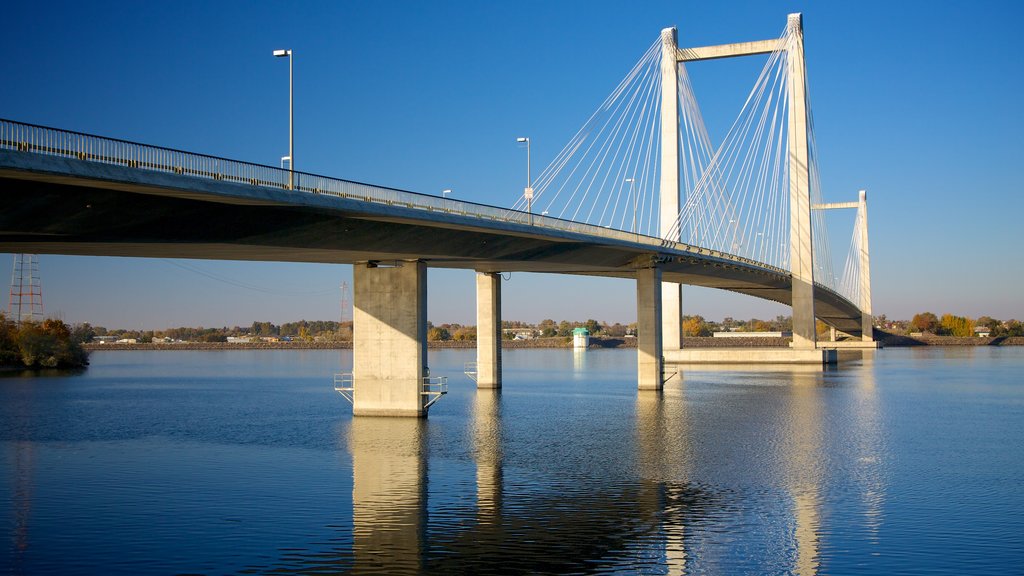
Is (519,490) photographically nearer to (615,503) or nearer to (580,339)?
(615,503)

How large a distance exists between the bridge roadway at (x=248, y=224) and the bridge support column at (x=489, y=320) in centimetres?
423

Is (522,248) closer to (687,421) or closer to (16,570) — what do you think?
(687,421)

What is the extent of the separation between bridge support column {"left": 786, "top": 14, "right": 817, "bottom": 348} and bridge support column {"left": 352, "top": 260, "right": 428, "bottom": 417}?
180 feet

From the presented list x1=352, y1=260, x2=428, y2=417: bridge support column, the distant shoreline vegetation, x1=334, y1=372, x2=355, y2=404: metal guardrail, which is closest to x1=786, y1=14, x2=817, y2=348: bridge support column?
x1=334, y1=372, x2=355, y2=404: metal guardrail

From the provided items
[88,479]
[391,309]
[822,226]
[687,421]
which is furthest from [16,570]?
[822,226]

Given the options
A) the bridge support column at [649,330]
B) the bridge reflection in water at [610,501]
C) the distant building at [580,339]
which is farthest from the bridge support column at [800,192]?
the distant building at [580,339]

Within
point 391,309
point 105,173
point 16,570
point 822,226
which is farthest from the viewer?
point 822,226

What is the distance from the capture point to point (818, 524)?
20.4m

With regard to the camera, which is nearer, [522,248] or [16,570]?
[16,570]

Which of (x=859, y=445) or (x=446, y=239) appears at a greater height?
(x=446, y=239)

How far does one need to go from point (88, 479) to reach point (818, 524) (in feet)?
61.9

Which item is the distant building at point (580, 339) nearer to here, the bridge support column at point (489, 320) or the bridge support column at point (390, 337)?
the bridge support column at point (489, 320)

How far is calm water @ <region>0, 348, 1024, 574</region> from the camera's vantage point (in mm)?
17891

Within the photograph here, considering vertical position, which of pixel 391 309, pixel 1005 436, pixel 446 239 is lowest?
pixel 1005 436
